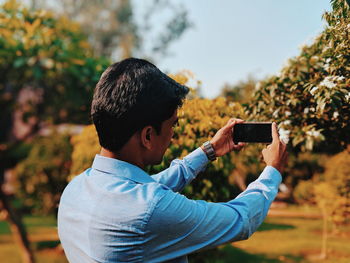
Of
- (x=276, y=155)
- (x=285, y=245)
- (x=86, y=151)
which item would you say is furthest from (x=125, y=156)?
(x=285, y=245)

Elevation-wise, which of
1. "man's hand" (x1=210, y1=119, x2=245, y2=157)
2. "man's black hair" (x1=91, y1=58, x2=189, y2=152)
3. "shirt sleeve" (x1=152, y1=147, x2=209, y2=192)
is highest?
"man's black hair" (x1=91, y1=58, x2=189, y2=152)

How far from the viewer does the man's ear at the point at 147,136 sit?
137 centimetres

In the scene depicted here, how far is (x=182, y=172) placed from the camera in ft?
6.25

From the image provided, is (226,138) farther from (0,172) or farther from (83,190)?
(0,172)

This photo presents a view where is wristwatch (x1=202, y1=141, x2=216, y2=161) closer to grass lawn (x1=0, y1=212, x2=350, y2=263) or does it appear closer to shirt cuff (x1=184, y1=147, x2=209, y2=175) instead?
shirt cuff (x1=184, y1=147, x2=209, y2=175)

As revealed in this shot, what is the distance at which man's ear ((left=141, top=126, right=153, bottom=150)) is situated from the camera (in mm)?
1367

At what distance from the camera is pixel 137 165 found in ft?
4.69

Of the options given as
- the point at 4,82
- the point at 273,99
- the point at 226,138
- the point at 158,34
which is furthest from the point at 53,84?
the point at 158,34

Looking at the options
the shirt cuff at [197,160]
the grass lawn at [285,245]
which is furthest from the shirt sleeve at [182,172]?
the grass lawn at [285,245]

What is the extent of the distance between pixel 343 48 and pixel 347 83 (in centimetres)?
19

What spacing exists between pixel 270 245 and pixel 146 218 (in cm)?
Result: 780

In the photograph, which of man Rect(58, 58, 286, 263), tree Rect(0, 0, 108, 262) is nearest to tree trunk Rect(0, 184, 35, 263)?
tree Rect(0, 0, 108, 262)

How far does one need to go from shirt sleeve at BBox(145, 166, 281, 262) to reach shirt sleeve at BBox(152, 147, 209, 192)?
584 mm

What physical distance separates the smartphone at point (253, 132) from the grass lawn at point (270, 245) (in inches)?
106
